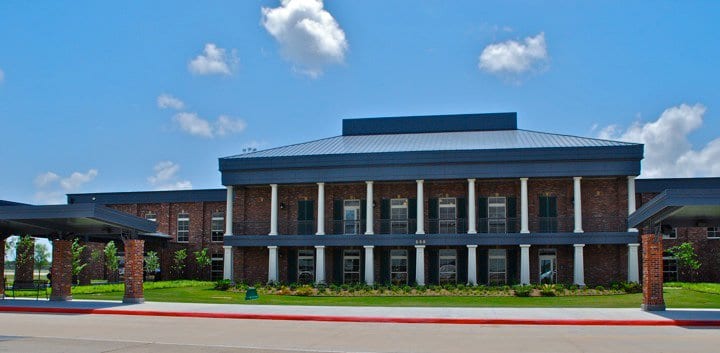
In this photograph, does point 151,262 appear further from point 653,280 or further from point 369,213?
point 653,280

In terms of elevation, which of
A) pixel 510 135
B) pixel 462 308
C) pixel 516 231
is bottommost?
pixel 462 308

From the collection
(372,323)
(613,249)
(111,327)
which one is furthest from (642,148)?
(111,327)

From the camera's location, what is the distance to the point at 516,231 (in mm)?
40531

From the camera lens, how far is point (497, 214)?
41125 mm

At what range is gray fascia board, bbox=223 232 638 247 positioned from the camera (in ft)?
126

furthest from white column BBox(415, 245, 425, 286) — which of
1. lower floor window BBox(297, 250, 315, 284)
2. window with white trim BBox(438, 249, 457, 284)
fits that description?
lower floor window BBox(297, 250, 315, 284)

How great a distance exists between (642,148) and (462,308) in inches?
703

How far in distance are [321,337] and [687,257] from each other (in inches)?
1244

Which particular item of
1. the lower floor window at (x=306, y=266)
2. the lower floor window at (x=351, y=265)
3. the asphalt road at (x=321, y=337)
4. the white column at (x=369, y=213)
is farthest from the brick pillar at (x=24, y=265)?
the white column at (x=369, y=213)

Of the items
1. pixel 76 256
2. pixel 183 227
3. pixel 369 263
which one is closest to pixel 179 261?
pixel 183 227

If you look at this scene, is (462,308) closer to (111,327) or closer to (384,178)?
(111,327)

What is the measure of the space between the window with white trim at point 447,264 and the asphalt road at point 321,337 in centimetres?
2084

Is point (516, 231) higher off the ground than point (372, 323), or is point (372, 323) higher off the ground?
point (516, 231)

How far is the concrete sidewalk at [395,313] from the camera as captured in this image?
2092cm
